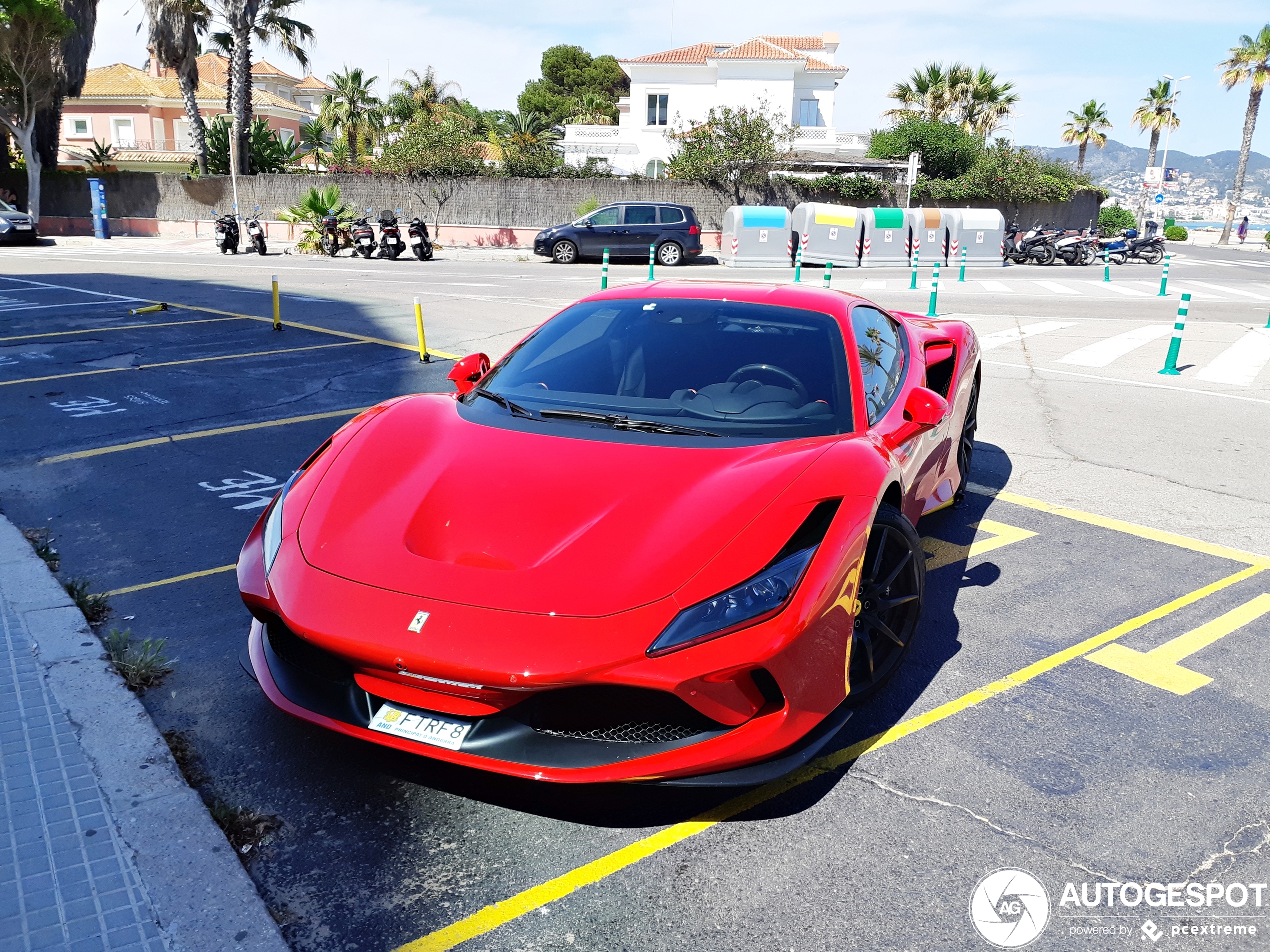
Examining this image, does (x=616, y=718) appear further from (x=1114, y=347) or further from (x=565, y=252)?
(x=565, y=252)

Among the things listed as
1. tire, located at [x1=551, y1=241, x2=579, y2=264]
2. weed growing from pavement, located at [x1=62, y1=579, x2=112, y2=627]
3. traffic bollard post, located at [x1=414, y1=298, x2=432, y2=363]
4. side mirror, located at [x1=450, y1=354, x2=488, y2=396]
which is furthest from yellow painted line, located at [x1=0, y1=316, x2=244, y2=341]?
tire, located at [x1=551, y1=241, x2=579, y2=264]

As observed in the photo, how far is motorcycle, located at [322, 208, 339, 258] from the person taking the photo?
2861 cm

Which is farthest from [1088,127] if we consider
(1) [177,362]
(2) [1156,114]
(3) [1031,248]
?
(1) [177,362]

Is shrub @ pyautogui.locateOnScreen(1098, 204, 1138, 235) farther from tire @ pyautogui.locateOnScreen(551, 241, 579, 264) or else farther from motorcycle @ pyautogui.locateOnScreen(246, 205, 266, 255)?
motorcycle @ pyautogui.locateOnScreen(246, 205, 266, 255)

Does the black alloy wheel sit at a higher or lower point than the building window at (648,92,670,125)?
lower

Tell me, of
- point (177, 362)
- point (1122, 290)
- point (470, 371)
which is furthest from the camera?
point (1122, 290)

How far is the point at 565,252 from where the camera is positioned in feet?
92.7

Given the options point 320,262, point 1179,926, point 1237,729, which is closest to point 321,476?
point 1179,926

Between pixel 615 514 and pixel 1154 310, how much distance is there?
18.1m

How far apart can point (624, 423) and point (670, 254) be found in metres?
25.1

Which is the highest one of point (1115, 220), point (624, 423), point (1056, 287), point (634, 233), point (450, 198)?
point (1115, 220)

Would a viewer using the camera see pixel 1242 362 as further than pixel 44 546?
Yes

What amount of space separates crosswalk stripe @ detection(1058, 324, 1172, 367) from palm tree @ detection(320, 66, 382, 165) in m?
50.5

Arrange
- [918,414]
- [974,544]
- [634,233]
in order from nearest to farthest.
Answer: [918,414] < [974,544] < [634,233]
